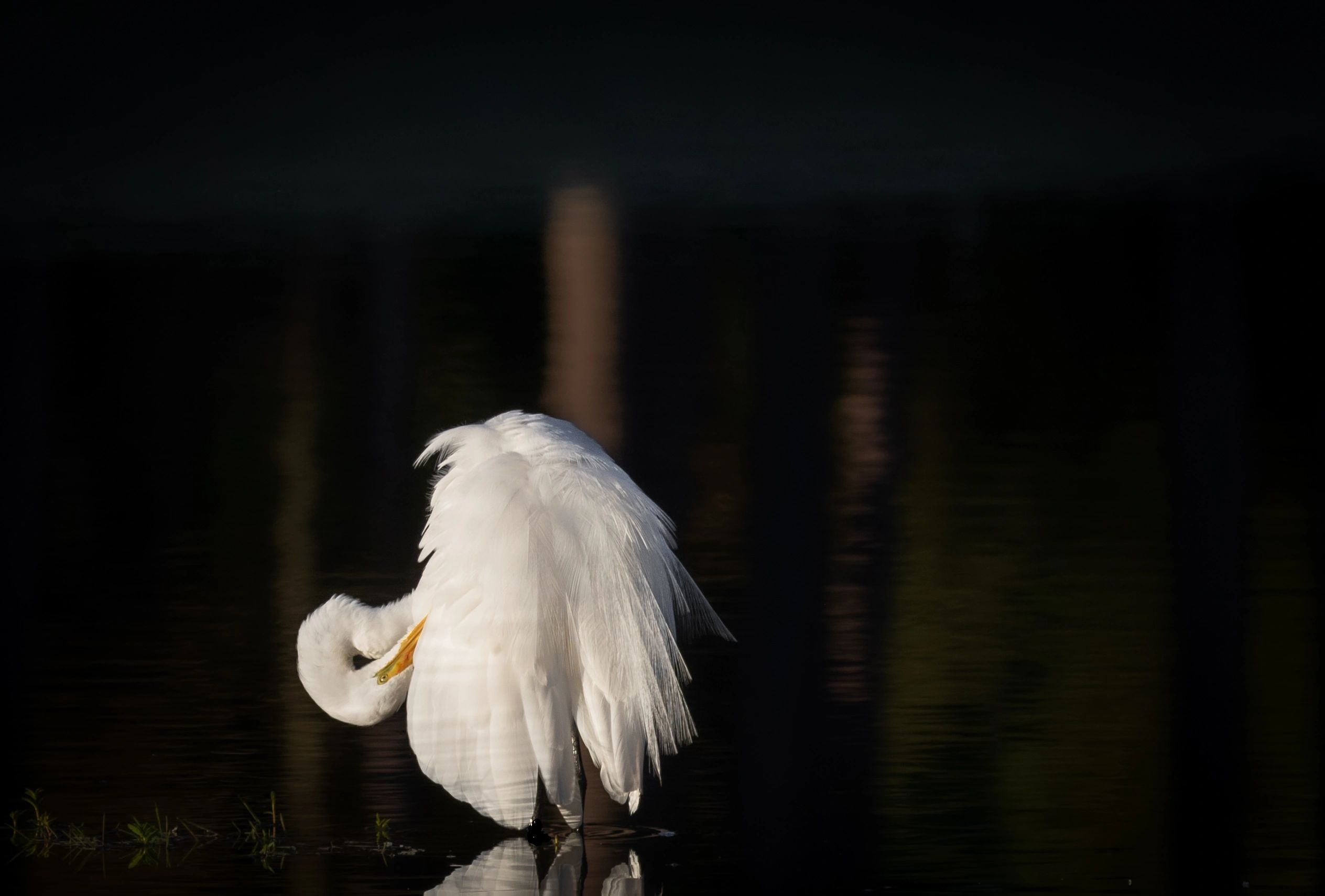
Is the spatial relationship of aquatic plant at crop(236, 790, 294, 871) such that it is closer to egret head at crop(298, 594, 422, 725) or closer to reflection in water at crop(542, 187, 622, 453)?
egret head at crop(298, 594, 422, 725)

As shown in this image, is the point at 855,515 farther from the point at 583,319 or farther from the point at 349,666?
the point at 583,319

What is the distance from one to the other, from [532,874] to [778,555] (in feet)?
7.34

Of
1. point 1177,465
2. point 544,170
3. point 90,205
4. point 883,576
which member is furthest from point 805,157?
point 883,576

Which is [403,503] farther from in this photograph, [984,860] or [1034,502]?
[984,860]

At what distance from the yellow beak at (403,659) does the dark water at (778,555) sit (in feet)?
0.85

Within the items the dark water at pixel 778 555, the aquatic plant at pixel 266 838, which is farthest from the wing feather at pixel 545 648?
the aquatic plant at pixel 266 838

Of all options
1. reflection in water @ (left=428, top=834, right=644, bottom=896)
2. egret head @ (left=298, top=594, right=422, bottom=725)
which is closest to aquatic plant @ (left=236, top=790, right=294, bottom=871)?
egret head @ (left=298, top=594, right=422, bottom=725)

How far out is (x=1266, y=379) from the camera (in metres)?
7.55

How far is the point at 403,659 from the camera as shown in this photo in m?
3.64

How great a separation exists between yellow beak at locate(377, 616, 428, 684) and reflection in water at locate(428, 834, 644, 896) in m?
0.42

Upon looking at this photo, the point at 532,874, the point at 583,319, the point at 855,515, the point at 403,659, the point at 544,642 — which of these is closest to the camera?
the point at 532,874

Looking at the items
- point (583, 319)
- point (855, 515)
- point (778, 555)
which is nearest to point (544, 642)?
point (778, 555)

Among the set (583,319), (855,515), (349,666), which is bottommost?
(349,666)

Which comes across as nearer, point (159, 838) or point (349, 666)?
point (159, 838)
